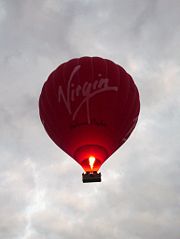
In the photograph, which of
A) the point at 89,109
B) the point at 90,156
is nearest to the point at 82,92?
the point at 89,109

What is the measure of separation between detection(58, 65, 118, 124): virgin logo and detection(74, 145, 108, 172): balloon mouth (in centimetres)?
122

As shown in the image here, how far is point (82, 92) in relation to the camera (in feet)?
73.3

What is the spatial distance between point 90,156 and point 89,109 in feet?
6.80

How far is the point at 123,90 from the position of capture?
2303 centimetres

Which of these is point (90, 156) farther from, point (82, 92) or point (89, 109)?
point (82, 92)

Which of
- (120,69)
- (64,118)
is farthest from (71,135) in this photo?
(120,69)

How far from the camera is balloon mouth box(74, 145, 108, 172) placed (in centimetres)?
2225

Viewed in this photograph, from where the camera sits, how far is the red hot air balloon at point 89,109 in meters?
22.2

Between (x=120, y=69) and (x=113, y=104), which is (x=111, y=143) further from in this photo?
(x=120, y=69)

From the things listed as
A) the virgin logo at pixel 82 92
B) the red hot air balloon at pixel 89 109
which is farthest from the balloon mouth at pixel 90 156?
the virgin logo at pixel 82 92

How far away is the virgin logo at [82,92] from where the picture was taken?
22.2 metres

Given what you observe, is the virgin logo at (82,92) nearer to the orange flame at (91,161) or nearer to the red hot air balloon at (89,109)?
the red hot air balloon at (89,109)

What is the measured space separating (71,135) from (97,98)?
201 centimetres

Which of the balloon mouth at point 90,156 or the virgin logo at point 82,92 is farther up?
the virgin logo at point 82,92
